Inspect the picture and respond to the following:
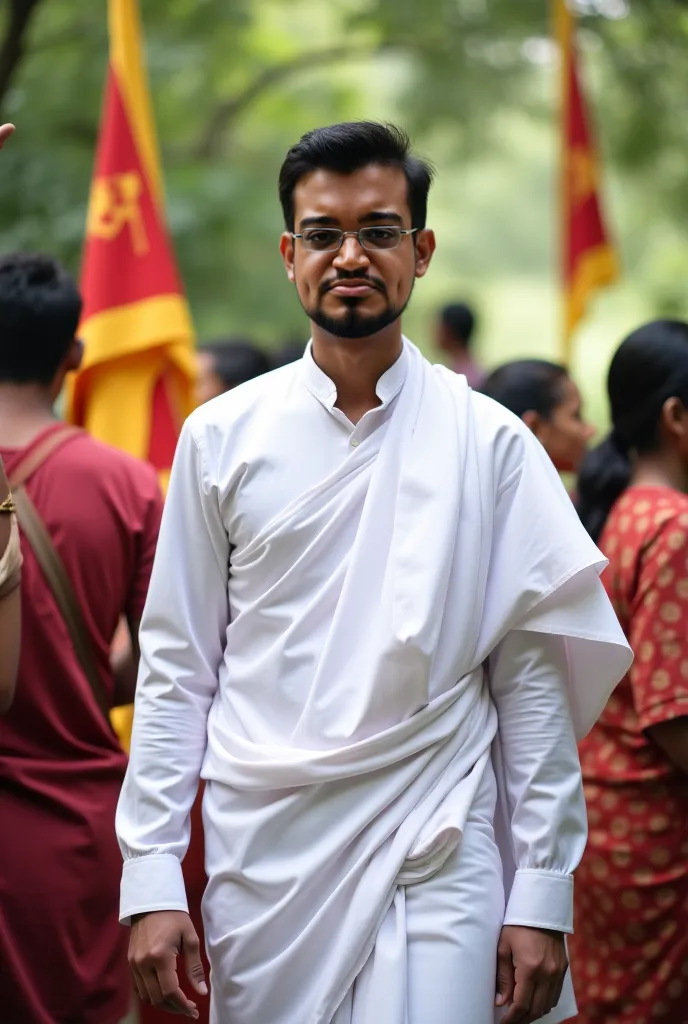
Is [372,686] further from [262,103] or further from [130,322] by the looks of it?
[262,103]

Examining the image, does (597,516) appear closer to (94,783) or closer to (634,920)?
(634,920)

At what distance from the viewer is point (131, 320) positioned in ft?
16.1

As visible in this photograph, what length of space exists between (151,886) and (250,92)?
31.5 ft

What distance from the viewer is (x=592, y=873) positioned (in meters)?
3.23

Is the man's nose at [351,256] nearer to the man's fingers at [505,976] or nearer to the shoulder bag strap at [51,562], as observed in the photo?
the shoulder bag strap at [51,562]

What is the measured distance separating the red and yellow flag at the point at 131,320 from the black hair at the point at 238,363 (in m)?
0.36

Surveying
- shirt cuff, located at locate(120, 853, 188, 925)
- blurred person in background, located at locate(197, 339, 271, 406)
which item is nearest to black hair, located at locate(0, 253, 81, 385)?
shirt cuff, located at locate(120, 853, 188, 925)

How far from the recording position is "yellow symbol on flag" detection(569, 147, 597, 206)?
Answer: 7332mm

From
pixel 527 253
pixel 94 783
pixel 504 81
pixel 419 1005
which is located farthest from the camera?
pixel 527 253

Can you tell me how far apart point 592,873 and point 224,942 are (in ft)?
3.54

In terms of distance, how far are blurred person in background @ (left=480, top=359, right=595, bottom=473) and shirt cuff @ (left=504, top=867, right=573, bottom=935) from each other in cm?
189

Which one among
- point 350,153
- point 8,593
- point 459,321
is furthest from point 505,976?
point 459,321

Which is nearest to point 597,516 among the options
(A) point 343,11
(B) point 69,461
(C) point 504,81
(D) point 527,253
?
(B) point 69,461

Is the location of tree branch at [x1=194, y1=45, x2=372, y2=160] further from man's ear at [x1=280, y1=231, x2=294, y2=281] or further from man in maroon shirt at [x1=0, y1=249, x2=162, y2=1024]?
man's ear at [x1=280, y1=231, x2=294, y2=281]
